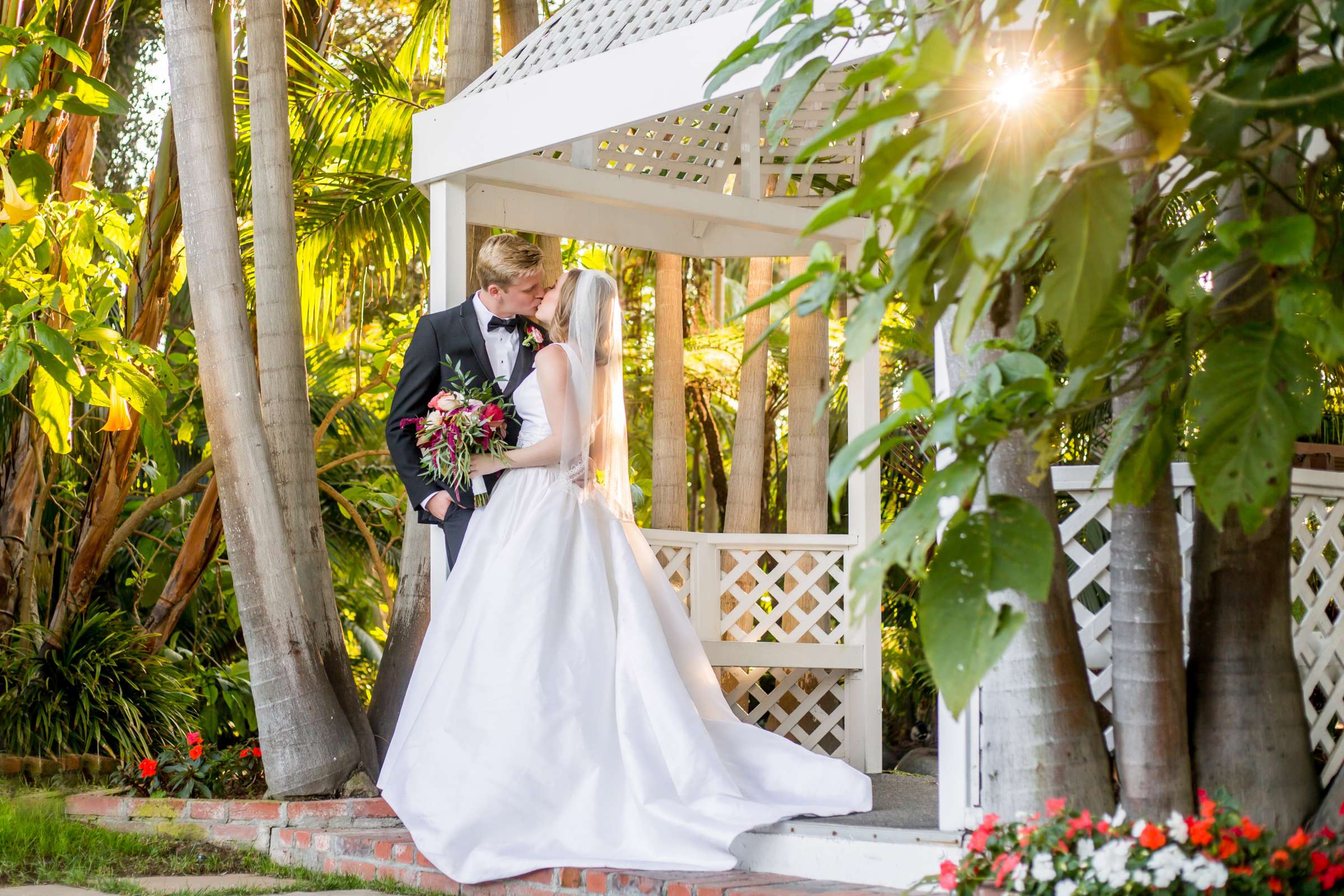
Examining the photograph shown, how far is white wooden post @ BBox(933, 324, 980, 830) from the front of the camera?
3516 mm

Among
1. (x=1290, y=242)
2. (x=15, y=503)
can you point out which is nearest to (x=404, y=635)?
(x=15, y=503)

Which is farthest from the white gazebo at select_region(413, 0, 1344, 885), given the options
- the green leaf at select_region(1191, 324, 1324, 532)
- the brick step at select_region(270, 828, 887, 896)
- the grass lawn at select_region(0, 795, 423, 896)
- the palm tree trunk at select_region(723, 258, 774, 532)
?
the grass lawn at select_region(0, 795, 423, 896)

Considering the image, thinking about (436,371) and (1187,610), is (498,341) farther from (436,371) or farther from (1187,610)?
(1187,610)

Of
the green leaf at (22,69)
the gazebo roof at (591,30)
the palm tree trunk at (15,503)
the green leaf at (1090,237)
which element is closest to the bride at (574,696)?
the gazebo roof at (591,30)

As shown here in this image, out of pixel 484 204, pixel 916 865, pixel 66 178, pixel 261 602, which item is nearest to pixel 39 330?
pixel 261 602

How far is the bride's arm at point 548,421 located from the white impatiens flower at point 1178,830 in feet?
8.28

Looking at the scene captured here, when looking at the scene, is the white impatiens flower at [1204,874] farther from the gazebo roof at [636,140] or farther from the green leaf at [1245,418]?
the gazebo roof at [636,140]

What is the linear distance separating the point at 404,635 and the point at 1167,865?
3.61 meters

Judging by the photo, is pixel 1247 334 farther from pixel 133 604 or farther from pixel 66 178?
pixel 133 604

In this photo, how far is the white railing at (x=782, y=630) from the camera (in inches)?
234

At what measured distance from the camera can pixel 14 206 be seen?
4531mm

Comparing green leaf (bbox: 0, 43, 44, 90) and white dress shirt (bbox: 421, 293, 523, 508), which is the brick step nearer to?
white dress shirt (bbox: 421, 293, 523, 508)

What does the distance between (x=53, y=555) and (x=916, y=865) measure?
5944 mm

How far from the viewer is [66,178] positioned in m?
7.05
